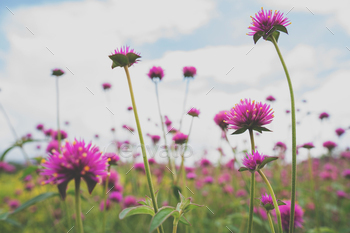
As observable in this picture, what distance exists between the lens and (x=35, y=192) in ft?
14.5

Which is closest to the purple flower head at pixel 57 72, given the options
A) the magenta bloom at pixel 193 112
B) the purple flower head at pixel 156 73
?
the purple flower head at pixel 156 73

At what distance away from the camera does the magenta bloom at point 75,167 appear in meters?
0.69

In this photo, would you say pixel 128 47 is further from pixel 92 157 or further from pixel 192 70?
pixel 192 70

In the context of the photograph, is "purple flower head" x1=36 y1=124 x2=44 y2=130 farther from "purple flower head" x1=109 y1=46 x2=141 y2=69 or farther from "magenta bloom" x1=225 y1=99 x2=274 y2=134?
"magenta bloom" x1=225 y1=99 x2=274 y2=134

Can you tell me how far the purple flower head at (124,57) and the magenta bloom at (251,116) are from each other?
46 centimetres

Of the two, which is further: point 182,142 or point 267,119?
point 182,142

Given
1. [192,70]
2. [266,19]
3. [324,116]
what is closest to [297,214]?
[266,19]

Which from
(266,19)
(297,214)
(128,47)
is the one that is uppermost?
(266,19)

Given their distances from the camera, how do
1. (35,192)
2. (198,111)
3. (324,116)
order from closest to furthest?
(198,111)
(324,116)
(35,192)

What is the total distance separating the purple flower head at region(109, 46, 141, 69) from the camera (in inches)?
32.9

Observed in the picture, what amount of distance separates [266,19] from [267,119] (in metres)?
0.42

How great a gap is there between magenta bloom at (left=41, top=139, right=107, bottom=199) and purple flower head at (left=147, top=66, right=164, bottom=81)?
0.93 metres

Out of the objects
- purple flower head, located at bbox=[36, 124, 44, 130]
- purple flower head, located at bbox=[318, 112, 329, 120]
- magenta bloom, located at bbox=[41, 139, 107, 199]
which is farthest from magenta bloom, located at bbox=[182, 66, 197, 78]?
purple flower head, located at bbox=[36, 124, 44, 130]

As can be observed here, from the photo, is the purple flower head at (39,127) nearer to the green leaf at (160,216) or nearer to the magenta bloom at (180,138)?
the magenta bloom at (180,138)
